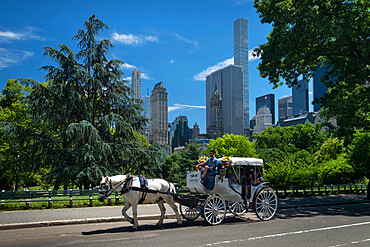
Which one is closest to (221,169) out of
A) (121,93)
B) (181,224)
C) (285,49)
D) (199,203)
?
(199,203)

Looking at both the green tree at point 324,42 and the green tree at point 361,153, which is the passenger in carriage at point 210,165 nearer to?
the green tree at point 324,42

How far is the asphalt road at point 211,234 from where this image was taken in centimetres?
829

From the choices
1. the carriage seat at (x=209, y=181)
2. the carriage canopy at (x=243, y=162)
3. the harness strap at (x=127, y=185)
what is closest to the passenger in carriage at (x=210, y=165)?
the carriage seat at (x=209, y=181)

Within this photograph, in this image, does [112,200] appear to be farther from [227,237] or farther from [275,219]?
[227,237]

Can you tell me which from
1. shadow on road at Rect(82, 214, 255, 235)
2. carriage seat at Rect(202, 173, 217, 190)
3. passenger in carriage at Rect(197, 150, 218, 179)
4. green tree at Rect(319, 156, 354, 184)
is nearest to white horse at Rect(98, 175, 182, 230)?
shadow on road at Rect(82, 214, 255, 235)

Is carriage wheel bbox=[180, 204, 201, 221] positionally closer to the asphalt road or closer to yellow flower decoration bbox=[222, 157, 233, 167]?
the asphalt road

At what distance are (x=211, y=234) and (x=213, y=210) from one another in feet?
5.59

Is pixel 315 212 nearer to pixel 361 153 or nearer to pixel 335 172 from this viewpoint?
pixel 361 153

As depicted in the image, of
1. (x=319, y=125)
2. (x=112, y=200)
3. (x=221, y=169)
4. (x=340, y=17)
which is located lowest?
(x=112, y=200)

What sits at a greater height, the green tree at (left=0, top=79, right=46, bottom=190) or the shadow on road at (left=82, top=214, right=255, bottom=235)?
the green tree at (left=0, top=79, right=46, bottom=190)

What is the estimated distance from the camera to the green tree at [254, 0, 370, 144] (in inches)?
694

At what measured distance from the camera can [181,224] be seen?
11.2 m

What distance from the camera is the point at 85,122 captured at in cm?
2128

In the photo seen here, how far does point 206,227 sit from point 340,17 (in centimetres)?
1472
